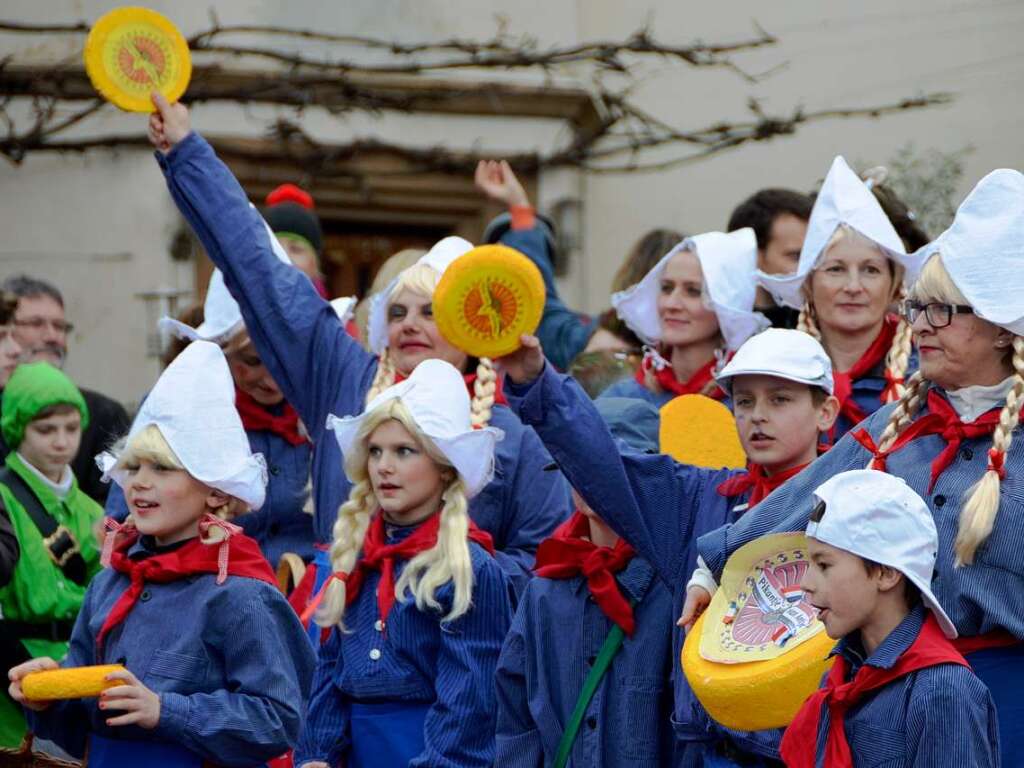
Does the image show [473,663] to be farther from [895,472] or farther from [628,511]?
[895,472]

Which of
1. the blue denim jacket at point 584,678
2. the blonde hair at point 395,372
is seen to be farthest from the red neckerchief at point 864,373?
the blonde hair at point 395,372

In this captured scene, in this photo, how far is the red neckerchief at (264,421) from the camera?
20.1 ft

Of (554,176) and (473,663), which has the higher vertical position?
(554,176)

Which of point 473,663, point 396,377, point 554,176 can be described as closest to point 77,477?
point 396,377

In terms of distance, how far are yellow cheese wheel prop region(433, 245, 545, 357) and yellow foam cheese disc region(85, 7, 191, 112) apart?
A: 1.34 meters

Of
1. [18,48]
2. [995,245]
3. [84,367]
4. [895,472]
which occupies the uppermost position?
[18,48]

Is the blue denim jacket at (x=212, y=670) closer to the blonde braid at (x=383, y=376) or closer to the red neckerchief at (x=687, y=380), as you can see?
the blonde braid at (x=383, y=376)

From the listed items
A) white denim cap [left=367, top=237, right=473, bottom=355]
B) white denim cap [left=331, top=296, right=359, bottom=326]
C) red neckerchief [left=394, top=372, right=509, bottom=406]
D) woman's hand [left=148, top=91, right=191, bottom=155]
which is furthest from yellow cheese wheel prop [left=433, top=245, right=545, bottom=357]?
white denim cap [left=331, top=296, right=359, bottom=326]

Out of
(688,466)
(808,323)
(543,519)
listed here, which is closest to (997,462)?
(688,466)

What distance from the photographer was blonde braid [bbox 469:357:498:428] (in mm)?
5316

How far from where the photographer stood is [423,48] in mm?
10594

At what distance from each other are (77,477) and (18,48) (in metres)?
4.30

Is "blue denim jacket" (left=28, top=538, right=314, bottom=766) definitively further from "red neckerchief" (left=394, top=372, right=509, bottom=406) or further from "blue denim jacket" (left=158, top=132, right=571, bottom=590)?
"red neckerchief" (left=394, top=372, right=509, bottom=406)

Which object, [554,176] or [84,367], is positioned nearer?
[84,367]
